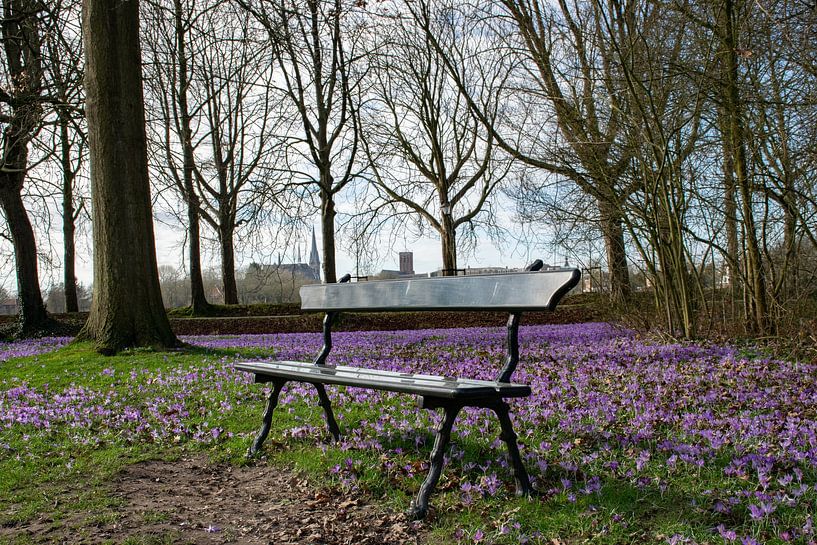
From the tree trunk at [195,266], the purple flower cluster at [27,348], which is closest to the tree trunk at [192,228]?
the tree trunk at [195,266]

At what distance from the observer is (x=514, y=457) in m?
3.40

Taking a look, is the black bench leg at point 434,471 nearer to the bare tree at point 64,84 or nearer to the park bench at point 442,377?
the park bench at point 442,377

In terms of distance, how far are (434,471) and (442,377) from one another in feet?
2.60

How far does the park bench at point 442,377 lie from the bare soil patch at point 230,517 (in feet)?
0.98

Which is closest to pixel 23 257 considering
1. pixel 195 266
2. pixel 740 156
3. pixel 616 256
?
pixel 195 266

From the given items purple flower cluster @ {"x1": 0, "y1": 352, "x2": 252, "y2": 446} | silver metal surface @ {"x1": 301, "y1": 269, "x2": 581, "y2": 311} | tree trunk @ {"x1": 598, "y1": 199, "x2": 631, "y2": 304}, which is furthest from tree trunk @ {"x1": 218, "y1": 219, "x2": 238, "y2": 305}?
silver metal surface @ {"x1": 301, "y1": 269, "x2": 581, "y2": 311}

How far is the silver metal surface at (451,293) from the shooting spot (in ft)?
11.4

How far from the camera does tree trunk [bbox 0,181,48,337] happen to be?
48.0ft

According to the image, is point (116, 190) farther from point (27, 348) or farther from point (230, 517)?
point (230, 517)

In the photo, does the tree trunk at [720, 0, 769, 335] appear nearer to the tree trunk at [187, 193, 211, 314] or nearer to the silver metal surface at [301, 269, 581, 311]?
the silver metal surface at [301, 269, 581, 311]

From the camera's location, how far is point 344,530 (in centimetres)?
330

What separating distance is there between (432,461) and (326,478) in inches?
38.9

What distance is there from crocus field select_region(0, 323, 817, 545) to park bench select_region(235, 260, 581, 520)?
0.26 meters

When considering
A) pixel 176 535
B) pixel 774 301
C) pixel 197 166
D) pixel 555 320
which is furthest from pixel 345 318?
pixel 176 535
